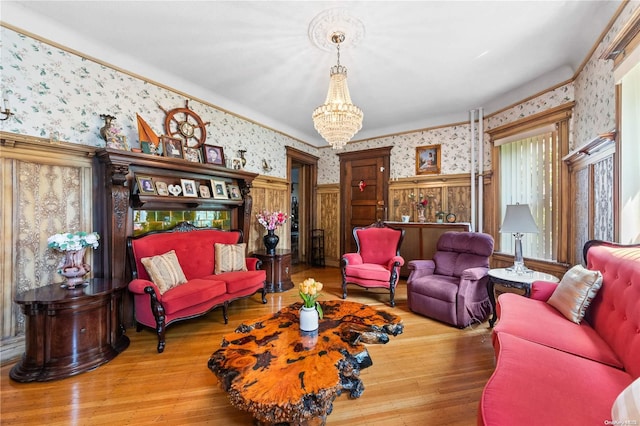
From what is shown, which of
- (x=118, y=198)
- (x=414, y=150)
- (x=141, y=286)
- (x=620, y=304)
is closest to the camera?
(x=620, y=304)

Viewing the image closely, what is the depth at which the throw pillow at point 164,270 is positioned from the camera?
280 centimetres

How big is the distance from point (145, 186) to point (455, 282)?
155 inches

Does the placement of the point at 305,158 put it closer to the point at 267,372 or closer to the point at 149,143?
the point at 149,143

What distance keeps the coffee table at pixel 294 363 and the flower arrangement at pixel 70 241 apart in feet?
5.58

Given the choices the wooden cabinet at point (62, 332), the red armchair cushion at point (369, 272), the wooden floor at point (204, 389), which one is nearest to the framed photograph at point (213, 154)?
the wooden cabinet at point (62, 332)

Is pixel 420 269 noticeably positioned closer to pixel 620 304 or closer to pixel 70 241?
pixel 620 304

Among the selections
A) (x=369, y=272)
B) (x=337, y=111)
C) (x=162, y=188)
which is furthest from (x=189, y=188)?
(x=369, y=272)

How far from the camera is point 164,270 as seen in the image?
→ 2879mm

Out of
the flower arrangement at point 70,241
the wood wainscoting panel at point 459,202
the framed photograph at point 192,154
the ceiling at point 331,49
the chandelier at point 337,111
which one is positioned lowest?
the flower arrangement at point 70,241

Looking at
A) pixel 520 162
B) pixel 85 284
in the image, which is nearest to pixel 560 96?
pixel 520 162

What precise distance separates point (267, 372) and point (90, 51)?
364 centimetres

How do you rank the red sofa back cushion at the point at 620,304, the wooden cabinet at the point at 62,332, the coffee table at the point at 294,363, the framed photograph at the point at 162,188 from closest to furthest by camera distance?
the coffee table at the point at 294,363 → the red sofa back cushion at the point at 620,304 → the wooden cabinet at the point at 62,332 → the framed photograph at the point at 162,188

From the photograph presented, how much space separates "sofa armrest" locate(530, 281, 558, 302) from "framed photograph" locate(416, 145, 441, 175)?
3.16m

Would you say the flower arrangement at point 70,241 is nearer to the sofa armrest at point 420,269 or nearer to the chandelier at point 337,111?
the chandelier at point 337,111
